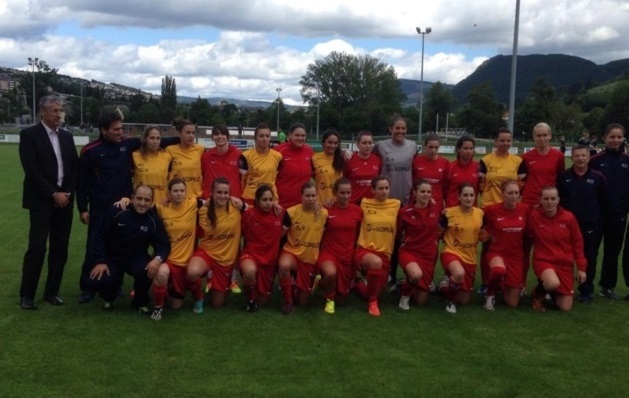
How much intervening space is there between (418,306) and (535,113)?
64257 millimetres

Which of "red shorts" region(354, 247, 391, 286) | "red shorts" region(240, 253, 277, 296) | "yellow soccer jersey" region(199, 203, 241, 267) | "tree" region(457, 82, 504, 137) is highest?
"tree" region(457, 82, 504, 137)

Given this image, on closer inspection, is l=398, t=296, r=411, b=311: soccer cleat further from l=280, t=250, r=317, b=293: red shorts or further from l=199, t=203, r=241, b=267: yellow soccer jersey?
l=199, t=203, r=241, b=267: yellow soccer jersey

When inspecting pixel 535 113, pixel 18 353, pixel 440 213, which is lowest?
pixel 18 353

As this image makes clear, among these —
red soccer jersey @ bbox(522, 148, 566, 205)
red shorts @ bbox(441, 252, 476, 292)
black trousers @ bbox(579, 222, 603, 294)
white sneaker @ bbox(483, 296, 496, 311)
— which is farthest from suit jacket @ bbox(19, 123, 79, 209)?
black trousers @ bbox(579, 222, 603, 294)

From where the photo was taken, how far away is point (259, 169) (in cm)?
635

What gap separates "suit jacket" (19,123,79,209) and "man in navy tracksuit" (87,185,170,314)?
514mm

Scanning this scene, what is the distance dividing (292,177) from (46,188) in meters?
2.44

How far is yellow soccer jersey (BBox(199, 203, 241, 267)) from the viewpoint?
566 centimetres

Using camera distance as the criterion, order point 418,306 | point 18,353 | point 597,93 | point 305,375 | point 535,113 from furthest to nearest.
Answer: point 597,93 → point 535,113 → point 418,306 → point 18,353 → point 305,375

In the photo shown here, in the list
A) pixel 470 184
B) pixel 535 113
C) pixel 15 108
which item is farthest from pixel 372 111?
pixel 470 184

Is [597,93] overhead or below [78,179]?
overhead

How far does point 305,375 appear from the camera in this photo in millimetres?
4043

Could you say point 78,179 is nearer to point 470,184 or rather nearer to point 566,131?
point 470,184

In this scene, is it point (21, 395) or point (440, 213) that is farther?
point (440, 213)
